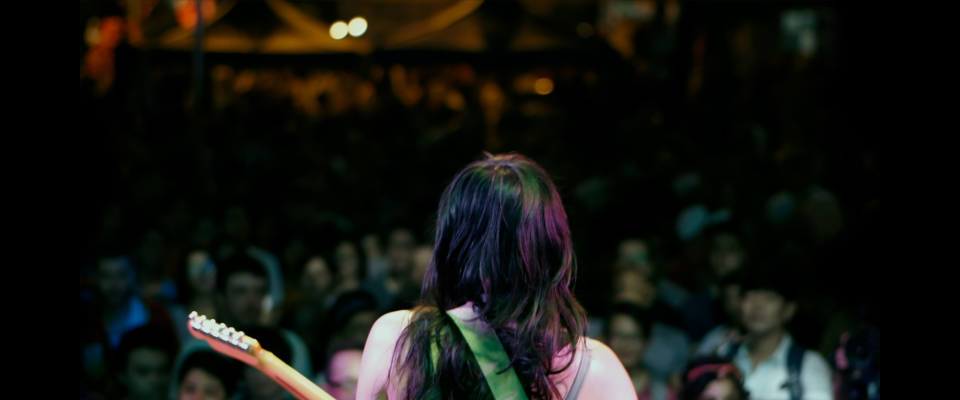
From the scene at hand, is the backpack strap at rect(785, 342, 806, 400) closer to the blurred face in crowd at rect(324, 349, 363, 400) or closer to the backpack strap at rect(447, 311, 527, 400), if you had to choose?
the blurred face in crowd at rect(324, 349, 363, 400)

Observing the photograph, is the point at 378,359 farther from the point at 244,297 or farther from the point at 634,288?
the point at 634,288

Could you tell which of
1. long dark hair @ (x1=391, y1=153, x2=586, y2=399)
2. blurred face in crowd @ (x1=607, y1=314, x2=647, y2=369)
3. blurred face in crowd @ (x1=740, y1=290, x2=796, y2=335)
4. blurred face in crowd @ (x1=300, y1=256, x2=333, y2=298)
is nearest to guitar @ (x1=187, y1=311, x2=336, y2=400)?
long dark hair @ (x1=391, y1=153, x2=586, y2=399)

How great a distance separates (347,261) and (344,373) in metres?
2.62

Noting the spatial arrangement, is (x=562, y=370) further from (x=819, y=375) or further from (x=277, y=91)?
(x=277, y=91)

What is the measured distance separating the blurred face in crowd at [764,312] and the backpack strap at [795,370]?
20 cm

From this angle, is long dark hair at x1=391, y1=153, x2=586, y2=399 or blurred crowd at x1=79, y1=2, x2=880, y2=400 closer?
long dark hair at x1=391, y1=153, x2=586, y2=399

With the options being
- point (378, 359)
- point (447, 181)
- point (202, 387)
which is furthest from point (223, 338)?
point (447, 181)

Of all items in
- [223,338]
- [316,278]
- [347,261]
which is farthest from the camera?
[347,261]

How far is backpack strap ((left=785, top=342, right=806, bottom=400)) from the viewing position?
508cm

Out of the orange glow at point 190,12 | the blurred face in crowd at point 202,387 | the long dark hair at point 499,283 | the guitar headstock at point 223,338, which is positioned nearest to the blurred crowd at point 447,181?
the blurred face in crowd at point 202,387

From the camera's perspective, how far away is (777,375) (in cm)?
523

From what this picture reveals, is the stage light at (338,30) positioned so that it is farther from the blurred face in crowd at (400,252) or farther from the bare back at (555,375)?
the bare back at (555,375)

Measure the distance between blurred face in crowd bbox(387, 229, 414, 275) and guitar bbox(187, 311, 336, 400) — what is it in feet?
16.7

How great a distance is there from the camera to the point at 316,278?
7098 mm
